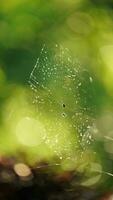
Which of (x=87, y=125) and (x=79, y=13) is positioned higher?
(x=79, y=13)

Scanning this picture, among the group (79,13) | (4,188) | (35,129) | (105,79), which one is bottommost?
(4,188)

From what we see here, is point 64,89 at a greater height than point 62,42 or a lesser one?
lesser

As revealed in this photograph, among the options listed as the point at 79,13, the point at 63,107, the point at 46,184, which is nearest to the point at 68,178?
the point at 46,184

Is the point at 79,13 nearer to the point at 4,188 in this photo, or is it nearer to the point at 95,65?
the point at 95,65

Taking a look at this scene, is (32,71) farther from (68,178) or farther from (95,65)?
(68,178)

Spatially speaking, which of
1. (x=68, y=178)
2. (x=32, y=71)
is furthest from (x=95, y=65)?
(x=68, y=178)

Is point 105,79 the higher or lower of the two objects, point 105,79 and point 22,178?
the higher

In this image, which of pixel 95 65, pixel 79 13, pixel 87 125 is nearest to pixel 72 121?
pixel 87 125
